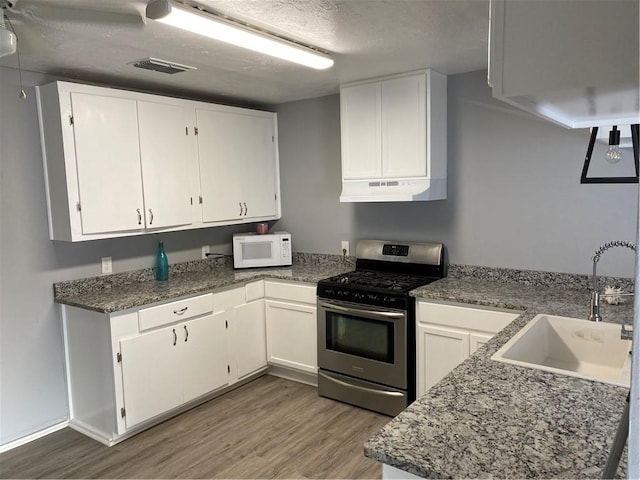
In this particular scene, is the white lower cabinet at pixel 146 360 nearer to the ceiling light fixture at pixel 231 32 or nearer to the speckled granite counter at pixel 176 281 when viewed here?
the speckled granite counter at pixel 176 281

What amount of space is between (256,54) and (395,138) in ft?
3.77

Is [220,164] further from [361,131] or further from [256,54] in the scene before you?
[256,54]

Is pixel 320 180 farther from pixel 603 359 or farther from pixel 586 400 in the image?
pixel 586 400

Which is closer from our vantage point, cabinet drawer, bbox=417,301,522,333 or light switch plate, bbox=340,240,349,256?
cabinet drawer, bbox=417,301,522,333

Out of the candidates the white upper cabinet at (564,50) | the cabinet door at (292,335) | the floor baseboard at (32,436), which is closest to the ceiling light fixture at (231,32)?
the white upper cabinet at (564,50)

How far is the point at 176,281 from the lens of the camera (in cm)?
357

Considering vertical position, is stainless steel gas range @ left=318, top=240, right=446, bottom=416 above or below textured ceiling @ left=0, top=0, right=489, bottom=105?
below

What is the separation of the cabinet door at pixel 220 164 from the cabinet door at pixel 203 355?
853mm

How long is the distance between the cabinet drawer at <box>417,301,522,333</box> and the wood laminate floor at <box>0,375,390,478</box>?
0.80m

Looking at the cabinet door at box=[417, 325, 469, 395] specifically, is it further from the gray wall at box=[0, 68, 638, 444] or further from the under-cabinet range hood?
the under-cabinet range hood

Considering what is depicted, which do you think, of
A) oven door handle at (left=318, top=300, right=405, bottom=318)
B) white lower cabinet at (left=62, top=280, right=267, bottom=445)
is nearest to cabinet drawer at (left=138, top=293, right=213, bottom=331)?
white lower cabinet at (left=62, top=280, right=267, bottom=445)

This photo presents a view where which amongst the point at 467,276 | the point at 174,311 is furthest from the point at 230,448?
the point at 467,276

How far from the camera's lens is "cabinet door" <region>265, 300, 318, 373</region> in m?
3.62

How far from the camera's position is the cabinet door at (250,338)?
11.9 ft
